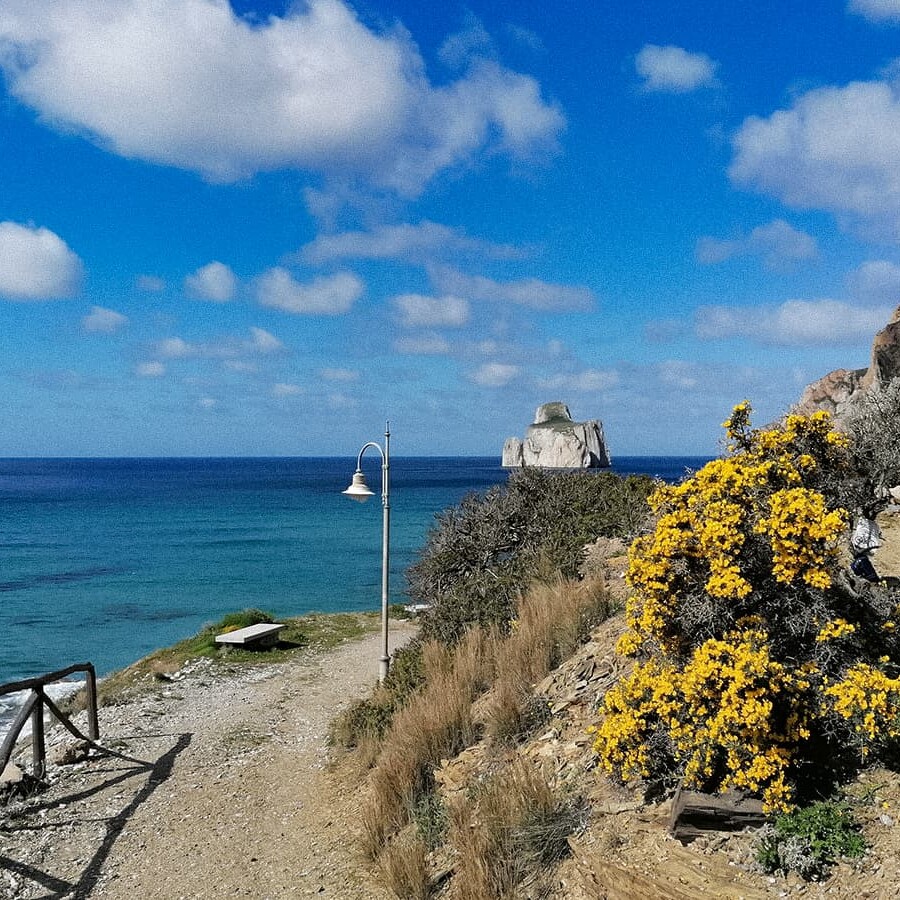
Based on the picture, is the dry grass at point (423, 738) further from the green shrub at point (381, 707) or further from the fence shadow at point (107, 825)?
the fence shadow at point (107, 825)

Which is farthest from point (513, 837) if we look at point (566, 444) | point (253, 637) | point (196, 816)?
point (566, 444)

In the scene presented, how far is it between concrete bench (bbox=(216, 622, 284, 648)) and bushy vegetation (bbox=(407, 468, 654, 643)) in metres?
4.36

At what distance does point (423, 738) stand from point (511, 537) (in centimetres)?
763

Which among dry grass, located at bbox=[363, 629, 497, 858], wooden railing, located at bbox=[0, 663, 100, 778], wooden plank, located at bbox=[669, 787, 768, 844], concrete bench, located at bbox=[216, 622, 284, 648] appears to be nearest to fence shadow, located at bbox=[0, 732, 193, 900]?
wooden railing, located at bbox=[0, 663, 100, 778]

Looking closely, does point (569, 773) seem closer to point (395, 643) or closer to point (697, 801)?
point (697, 801)

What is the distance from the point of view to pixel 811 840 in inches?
178

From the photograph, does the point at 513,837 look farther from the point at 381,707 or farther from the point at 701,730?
the point at 381,707

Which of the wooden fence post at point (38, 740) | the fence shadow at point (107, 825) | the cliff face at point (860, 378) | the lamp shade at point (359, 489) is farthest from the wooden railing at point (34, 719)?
the cliff face at point (860, 378)

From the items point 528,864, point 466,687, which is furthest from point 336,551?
point 528,864

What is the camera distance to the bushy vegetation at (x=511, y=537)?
11484 mm

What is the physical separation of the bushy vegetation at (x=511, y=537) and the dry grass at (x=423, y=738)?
1.68 m

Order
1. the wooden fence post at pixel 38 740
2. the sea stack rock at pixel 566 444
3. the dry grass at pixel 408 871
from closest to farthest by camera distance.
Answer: the dry grass at pixel 408 871 < the wooden fence post at pixel 38 740 < the sea stack rock at pixel 566 444

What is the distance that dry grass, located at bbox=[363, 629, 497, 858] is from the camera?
6.96 m

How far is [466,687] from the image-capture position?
27.9 feet
